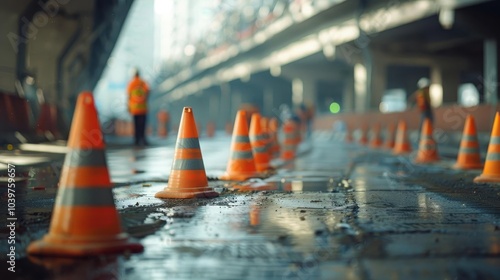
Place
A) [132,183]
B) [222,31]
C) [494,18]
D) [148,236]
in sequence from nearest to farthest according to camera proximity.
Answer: [148,236] → [132,183] → [494,18] → [222,31]

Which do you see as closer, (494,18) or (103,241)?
(103,241)

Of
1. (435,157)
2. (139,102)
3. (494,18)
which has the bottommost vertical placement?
(435,157)

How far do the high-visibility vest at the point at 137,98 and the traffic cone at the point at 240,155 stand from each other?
37.6 feet

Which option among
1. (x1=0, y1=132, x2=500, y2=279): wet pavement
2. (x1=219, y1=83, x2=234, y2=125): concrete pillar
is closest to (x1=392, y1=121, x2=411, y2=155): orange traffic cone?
(x1=0, y1=132, x2=500, y2=279): wet pavement

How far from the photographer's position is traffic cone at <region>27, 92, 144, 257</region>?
4.43 meters

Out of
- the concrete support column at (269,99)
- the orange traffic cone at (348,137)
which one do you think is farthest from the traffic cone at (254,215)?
the concrete support column at (269,99)

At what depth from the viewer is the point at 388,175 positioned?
39.0ft

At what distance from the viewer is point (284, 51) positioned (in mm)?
51156

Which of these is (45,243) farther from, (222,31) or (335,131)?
(222,31)

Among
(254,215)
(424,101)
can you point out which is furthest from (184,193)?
(424,101)

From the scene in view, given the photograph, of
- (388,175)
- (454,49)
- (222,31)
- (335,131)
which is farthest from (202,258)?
(222,31)

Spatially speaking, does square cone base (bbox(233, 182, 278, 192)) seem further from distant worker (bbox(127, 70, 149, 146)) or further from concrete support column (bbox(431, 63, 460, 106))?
concrete support column (bbox(431, 63, 460, 106))

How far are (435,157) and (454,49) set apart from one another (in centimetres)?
3548

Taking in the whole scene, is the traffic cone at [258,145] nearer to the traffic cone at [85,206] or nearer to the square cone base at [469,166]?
the square cone base at [469,166]
